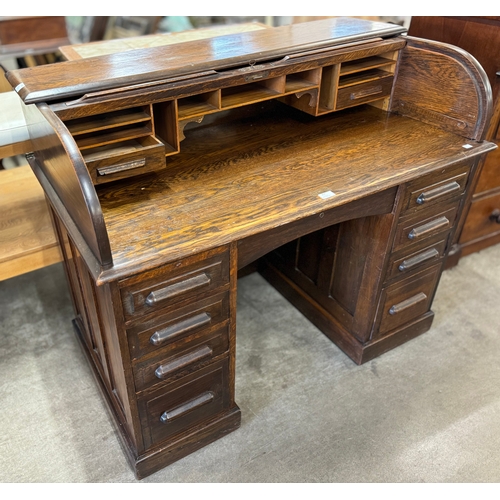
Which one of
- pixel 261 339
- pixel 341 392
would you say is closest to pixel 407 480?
pixel 341 392

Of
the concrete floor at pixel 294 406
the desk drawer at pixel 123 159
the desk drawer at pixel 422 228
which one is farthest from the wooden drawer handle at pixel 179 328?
the desk drawer at pixel 422 228

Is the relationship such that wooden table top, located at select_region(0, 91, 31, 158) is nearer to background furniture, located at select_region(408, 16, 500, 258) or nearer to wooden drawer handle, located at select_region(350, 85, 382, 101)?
wooden drawer handle, located at select_region(350, 85, 382, 101)

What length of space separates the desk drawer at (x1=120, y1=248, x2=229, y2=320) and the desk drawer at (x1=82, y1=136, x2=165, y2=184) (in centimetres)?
30

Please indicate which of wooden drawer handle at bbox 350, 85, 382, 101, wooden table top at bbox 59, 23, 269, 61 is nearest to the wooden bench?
wooden table top at bbox 59, 23, 269, 61

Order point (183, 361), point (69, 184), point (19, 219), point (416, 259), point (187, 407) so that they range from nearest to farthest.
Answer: point (69, 184) < point (183, 361) < point (187, 407) < point (416, 259) < point (19, 219)

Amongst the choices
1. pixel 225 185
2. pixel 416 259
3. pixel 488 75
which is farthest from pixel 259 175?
pixel 488 75

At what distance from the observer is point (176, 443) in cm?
158

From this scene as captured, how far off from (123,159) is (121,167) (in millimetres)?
22

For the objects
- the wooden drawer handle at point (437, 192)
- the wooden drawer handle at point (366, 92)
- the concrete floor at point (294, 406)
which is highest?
the wooden drawer handle at point (366, 92)

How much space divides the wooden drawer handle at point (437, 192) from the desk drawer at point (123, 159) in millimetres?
842

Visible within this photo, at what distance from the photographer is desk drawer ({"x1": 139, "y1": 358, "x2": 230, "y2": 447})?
1.46m

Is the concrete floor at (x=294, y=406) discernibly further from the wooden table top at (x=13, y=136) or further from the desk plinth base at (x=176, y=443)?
the wooden table top at (x=13, y=136)

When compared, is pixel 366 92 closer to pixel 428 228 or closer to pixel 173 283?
pixel 428 228

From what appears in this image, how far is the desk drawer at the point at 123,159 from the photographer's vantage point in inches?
50.4
